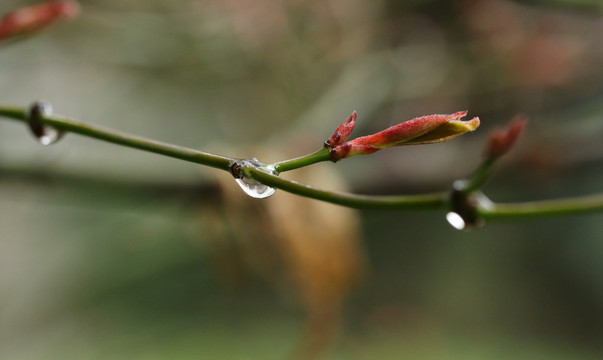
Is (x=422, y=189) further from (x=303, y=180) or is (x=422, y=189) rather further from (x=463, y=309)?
(x=463, y=309)

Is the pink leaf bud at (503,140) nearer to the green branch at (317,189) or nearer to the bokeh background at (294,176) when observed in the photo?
the green branch at (317,189)

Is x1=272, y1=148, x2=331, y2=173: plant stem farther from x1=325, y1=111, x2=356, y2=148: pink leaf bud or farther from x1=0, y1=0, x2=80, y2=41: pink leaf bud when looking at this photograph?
x1=0, y1=0, x2=80, y2=41: pink leaf bud

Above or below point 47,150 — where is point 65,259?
above

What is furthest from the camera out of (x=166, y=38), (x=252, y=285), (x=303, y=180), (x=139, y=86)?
(x=252, y=285)

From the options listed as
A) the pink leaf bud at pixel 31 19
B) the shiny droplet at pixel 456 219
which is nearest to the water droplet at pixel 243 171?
the shiny droplet at pixel 456 219

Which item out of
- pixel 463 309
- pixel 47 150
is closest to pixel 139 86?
pixel 47 150

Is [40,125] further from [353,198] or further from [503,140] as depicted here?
[503,140]

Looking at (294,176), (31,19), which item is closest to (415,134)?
(31,19)
